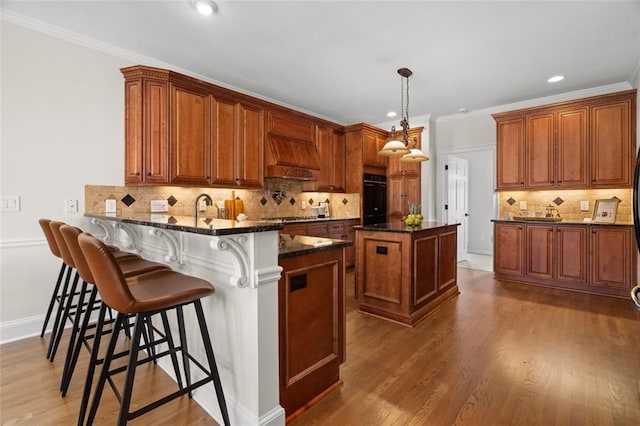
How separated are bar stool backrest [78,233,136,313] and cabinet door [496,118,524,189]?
202 inches

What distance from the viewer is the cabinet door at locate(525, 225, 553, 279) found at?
431cm

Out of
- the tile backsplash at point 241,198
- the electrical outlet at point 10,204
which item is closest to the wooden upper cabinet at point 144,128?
the tile backsplash at point 241,198

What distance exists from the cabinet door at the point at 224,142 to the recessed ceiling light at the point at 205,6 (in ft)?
4.15

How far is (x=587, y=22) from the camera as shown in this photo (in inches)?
108

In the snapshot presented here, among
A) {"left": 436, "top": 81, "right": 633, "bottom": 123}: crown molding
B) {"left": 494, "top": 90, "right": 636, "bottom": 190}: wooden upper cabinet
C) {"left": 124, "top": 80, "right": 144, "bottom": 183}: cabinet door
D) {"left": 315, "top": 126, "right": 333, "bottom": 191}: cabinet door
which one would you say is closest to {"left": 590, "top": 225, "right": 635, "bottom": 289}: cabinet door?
{"left": 494, "top": 90, "right": 636, "bottom": 190}: wooden upper cabinet

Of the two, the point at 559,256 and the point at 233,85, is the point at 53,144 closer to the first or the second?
the point at 233,85

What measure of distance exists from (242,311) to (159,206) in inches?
99.5

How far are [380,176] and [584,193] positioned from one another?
306 cm

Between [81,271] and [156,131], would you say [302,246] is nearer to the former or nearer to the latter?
[81,271]

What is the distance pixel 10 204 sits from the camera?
8.57 ft

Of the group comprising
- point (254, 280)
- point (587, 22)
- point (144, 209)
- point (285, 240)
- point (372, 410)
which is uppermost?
point (587, 22)

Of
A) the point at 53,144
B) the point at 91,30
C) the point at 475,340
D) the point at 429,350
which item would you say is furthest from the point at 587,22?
the point at 53,144

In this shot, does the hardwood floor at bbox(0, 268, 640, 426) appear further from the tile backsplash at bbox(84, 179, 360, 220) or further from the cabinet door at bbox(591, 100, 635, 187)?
the cabinet door at bbox(591, 100, 635, 187)

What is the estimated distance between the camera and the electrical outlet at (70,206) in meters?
2.89
